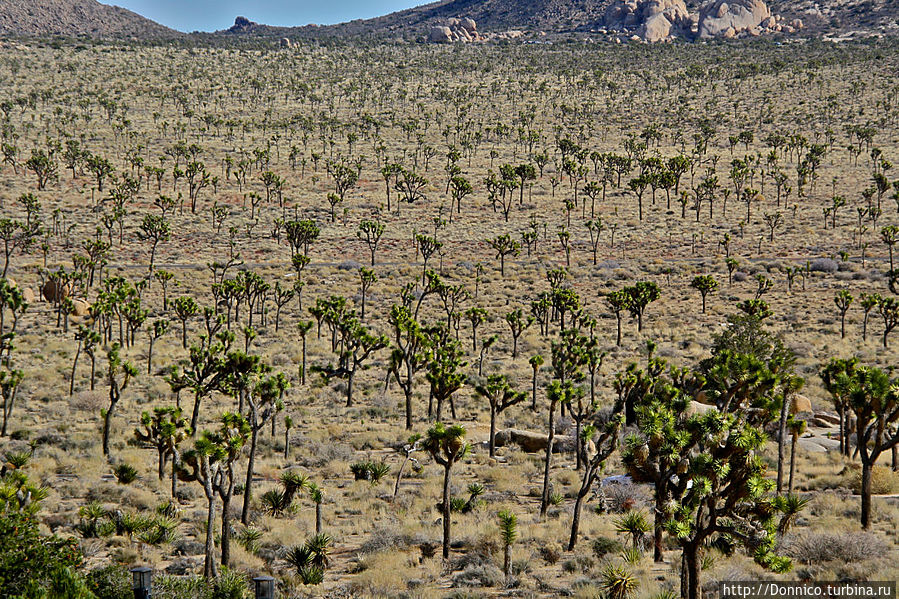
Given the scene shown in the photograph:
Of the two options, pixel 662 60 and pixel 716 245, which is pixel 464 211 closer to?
pixel 716 245

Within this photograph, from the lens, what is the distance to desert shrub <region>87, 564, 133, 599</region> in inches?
468

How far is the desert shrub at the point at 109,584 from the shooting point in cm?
1189

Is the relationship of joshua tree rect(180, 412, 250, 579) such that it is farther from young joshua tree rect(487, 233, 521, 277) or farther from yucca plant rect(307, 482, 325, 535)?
young joshua tree rect(487, 233, 521, 277)

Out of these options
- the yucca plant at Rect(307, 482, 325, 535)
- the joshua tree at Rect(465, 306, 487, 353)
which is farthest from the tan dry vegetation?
the joshua tree at Rect(465, 306, 487, 353)

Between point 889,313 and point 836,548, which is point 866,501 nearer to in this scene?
point 836,548

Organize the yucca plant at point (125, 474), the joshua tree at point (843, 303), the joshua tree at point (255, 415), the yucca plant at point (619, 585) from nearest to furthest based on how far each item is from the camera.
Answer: the yucca plant at point (619, 585) → the joshua tree at point (255, 415) → the yucca plant at point (125, 474) → the joshua tree at point (843, 303)

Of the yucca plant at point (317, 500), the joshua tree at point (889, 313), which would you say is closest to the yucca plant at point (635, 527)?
the yucca plant at point (317, 500)

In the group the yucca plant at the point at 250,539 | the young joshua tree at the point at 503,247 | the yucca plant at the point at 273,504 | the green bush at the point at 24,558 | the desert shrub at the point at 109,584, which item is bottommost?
the yucca plant at the point at 273,504

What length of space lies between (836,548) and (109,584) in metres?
17.2

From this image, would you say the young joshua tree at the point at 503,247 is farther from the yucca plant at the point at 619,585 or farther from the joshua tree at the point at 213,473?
the yucca plant at the point at 619,585

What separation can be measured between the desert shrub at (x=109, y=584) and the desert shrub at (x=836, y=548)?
1619 centimetres

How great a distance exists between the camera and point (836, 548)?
15594mm

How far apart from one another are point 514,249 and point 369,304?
1912 cm

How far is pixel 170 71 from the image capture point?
15200cm
